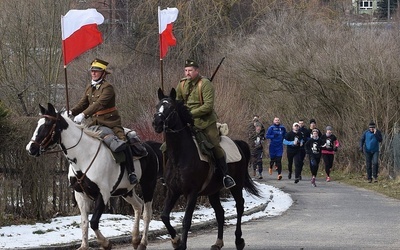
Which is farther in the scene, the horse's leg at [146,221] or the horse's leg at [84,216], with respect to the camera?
the horse's leg at [146,221]

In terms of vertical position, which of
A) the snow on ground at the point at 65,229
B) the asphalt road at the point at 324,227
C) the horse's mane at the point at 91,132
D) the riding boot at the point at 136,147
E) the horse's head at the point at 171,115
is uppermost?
the horse's head at the point at 171,115

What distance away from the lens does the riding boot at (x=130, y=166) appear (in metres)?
14.1

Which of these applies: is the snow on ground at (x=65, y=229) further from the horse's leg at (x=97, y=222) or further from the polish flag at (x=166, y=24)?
the polish flag at (x=166, y=24)

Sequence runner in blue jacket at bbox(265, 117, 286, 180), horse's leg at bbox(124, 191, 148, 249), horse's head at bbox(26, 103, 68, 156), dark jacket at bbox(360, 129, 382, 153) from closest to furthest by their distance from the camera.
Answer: horse's head at bbox(26, 103, 68, 156), horse's leg at bbox(124, 191, 148, 249), dark jacket at bbox(360, 129, 382, 153), runner in blue jacket at bbox(265, 117, 286, 180)

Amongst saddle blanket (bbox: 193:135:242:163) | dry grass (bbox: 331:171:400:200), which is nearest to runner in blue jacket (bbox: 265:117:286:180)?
dry grass (bbox: 331:171:400:200)

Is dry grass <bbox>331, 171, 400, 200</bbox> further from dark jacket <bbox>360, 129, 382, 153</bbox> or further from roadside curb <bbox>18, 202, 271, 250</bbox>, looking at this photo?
roadside curb <bbox>18, 202, 271, 250</bbox>

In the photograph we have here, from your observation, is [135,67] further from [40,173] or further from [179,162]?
[179,162]

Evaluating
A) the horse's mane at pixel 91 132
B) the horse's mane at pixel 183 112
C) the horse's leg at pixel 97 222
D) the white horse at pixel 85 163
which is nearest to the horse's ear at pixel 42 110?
the white horse at pixel 85 163

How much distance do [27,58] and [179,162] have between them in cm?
2606

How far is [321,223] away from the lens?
18547 mm

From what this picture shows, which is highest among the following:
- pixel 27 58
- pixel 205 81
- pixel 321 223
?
pixel 27 58

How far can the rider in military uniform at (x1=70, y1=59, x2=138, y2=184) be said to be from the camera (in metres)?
14.1

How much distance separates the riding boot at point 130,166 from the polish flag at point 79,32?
267 cm

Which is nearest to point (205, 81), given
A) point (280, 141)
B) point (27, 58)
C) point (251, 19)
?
point (280, 141)
